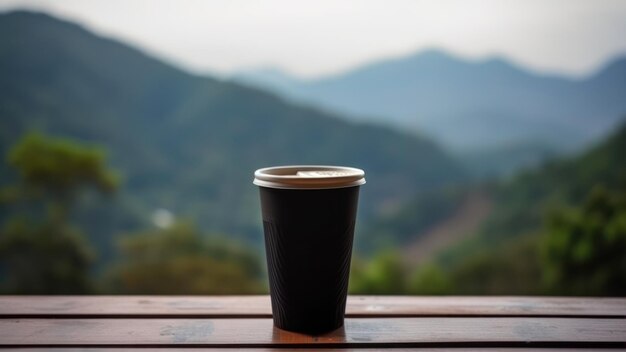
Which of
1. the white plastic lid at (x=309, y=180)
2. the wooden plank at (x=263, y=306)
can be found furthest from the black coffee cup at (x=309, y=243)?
the wooden plank at (x=263, y=306)

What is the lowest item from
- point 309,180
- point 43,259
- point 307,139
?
point 43,259

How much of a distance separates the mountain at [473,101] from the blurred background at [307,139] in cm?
2

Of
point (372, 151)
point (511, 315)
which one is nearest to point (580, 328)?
point (511, 315)

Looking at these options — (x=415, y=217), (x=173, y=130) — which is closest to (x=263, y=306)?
(x=415, y=217)

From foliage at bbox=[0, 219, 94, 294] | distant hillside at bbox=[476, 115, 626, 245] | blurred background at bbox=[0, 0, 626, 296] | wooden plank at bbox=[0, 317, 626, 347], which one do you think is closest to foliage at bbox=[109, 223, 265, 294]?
blurred background at bbox=[0, 0, 626, 296]

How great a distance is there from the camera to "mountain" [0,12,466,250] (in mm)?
7297

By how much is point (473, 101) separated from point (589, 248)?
229 cm

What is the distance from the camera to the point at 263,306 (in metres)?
1.51

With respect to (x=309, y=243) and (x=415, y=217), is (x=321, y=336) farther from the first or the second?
(x=415, y=217)

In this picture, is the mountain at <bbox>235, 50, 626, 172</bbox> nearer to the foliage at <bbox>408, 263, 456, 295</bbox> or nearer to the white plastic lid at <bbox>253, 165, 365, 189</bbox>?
the foliage at <bbox>408, 263, 456, 295</bbox>

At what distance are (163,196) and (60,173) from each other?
1.39m

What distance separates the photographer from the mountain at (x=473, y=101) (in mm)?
6663

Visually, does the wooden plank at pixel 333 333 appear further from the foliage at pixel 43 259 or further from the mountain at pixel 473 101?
the foliage at pixel 43 259

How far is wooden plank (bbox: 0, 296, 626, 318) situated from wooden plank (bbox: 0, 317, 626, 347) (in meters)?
0.04
